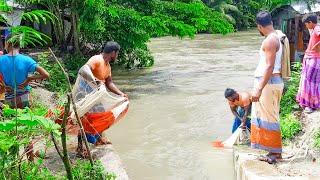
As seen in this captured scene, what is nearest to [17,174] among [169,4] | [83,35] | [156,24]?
[156,24]

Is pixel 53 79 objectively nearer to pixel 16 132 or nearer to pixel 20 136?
pixel 20 136

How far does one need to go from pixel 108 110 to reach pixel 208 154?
2.17 metres

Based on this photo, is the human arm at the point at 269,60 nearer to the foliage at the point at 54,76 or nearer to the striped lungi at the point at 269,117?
the striped lungi at the point at 269,117

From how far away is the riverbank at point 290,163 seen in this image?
5.28 meters

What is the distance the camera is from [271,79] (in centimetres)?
547

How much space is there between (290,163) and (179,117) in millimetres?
4880

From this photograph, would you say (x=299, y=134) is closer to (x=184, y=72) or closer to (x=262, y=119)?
(x=262, y=119)

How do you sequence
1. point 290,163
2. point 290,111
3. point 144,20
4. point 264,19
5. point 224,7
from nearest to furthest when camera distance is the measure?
1. point 264,19
2. point 290,163
3. point 290,111
4. point 144,20
5. point 224,7

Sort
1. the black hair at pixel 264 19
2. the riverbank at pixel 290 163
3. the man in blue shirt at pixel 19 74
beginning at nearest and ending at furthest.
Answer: the riverbank at pixel 290 163 < the black hair at pixel 264 19 < the man in blue shirt at pixel 19 74

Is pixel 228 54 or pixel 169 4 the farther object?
pixel 228 54

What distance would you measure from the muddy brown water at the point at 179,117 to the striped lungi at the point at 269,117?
119cm

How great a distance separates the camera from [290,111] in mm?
8484

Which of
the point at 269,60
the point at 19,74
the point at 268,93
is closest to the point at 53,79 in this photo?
the point at 19,74

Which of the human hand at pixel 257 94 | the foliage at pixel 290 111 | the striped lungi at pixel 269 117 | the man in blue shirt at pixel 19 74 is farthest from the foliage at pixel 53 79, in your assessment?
the human hand at pixel 257 94
